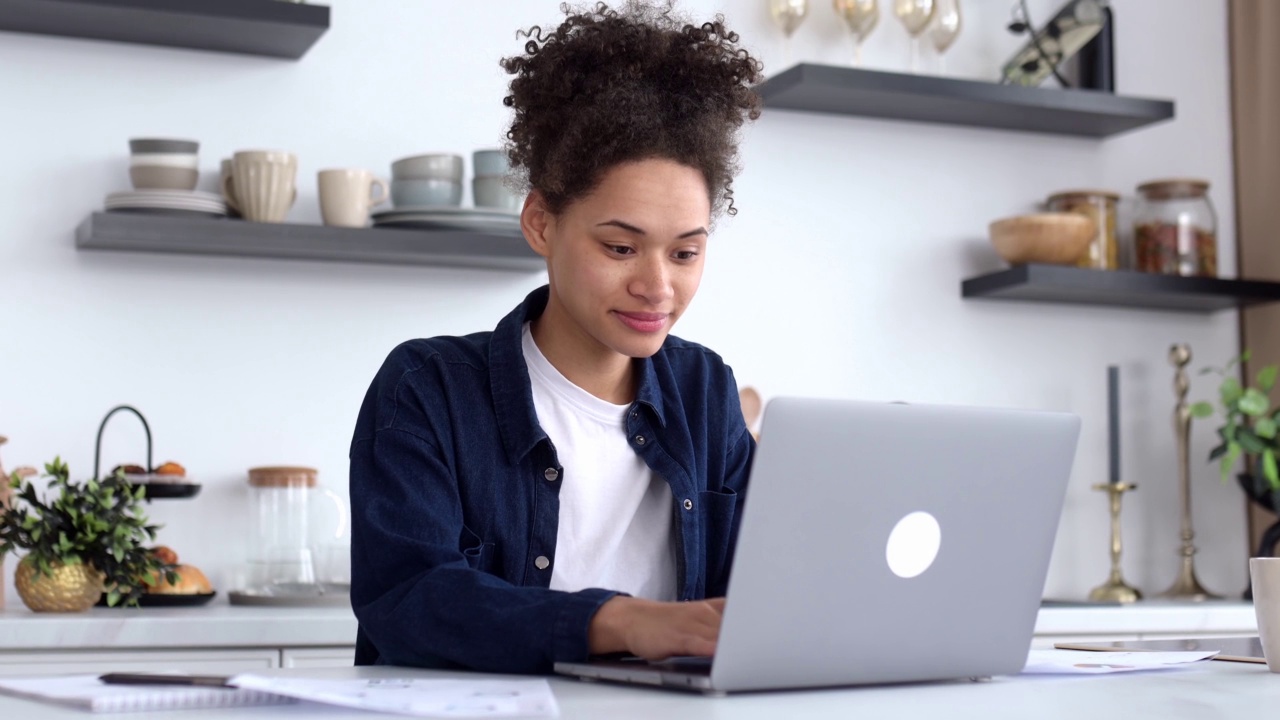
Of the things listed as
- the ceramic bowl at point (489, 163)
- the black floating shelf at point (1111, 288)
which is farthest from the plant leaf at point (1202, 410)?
the ceramic bowl at point (489, 163)

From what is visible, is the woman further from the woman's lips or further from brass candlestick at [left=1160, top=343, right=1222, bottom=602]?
brass candlestick at [left=1160, top=343, right=1222, bottom=602]

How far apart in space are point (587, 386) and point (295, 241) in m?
1.06

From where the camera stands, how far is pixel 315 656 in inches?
83.7

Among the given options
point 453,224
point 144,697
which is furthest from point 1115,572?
point 144,697

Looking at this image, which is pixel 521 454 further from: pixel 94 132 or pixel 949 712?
pixel 94 132

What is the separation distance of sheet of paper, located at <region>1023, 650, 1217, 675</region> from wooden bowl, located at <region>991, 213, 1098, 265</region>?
1695 mm

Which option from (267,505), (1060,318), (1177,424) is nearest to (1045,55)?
(1060,318)

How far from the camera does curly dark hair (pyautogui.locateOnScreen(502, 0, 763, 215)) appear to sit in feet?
4.70

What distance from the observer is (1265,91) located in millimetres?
3213

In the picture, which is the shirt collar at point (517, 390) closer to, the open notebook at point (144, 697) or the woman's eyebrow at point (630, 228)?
the woman's eyebrow at point (630, 228)

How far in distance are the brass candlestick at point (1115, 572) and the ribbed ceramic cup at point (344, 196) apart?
5.29ft

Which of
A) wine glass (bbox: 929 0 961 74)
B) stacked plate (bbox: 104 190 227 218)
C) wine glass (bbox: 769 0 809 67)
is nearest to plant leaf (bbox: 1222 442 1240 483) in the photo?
wine glass (bbox: 929 0 961 74)

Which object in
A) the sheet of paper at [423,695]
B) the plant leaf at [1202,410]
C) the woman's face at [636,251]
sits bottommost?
the sheet of paper at [423,695]

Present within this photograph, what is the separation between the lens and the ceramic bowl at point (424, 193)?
8.32ft
